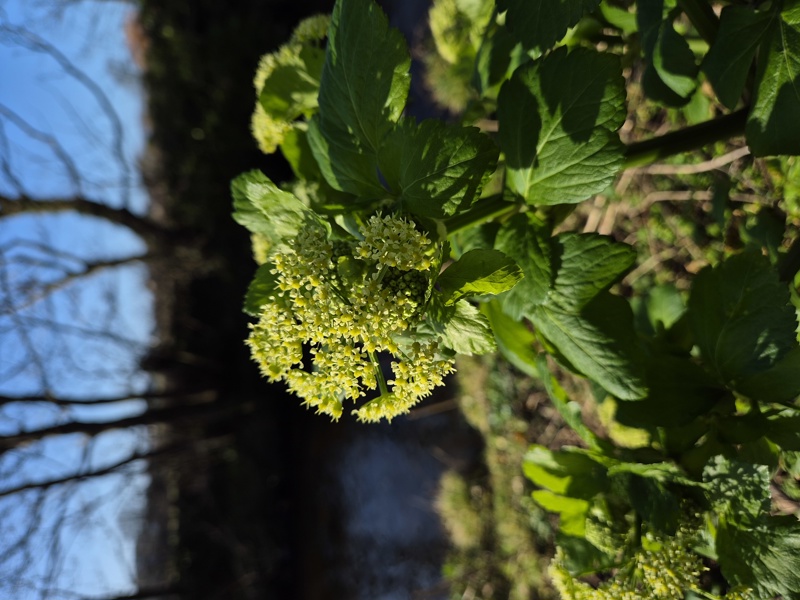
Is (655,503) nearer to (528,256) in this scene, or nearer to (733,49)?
(528,256)

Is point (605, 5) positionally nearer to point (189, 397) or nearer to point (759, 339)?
point (759, 339)

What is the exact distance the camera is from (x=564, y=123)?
4.58 ft

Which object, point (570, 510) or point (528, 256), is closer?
point (528, 256)

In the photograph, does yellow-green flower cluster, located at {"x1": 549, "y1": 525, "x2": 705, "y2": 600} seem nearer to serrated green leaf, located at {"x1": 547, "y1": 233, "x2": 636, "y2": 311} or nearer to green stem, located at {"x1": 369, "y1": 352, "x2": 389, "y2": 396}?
serrated green leaf, located at {"x1": 547, "y1": 233, "x2": 636, "y2": 311}

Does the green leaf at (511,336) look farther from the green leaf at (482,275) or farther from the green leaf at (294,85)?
the green leaf at (294,85)

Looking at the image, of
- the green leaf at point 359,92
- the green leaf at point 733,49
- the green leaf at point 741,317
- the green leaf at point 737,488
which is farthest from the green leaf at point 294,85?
the green leaf at point 737,488

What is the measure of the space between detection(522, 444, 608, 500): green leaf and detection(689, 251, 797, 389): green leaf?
480 millimetres

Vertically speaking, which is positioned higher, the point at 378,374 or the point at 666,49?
the point at 666,49

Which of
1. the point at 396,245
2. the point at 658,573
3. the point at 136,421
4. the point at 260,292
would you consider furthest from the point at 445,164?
the point at 136,421

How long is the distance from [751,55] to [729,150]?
1667mm

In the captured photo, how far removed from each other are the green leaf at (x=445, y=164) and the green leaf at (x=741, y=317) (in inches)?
34.2

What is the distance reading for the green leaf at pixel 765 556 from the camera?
1.48m

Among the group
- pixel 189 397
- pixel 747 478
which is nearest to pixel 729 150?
pixel 747 478

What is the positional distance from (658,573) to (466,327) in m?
0.90
